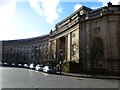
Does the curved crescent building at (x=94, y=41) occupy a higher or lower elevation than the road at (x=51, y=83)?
higher

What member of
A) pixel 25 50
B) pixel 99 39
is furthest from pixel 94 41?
pixel 25 50

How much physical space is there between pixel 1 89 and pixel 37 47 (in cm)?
9061

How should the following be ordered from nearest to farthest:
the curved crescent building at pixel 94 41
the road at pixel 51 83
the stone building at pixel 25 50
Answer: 1. the road at pixel 51 83
2. the curved crescent building at pixel 94 41
3. the stone building at pixel 25 50

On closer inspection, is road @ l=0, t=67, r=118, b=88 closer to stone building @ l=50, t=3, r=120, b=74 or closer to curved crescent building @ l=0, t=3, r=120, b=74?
curved crescent building @ l=0, t=3, r=120, b=74

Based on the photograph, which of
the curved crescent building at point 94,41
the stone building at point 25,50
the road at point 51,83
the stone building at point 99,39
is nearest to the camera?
the road at point 51,83

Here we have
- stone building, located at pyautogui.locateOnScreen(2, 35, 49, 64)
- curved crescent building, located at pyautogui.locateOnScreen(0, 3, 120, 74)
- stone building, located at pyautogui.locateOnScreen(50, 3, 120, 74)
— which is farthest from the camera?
stone building, located at pyautogui.locateOnScreen(2, 35, 49, 64)

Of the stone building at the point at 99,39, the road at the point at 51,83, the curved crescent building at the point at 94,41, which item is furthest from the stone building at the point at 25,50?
the road at the point at 51,83

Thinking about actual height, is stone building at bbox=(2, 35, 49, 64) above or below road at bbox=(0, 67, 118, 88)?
above

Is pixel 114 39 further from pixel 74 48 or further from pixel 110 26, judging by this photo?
pixel 74 48

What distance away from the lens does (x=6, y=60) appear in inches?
4722

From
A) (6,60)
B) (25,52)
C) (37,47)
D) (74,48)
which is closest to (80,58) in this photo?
(74,48)

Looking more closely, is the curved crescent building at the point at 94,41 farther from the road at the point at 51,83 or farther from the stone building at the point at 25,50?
the stone building at the point at 25,50

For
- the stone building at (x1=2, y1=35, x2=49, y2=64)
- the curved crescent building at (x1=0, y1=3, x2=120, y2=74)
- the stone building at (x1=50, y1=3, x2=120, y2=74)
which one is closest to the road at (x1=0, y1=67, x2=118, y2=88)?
the curved crescent building at (x1=0, y1=3, x2=120, y2=74)

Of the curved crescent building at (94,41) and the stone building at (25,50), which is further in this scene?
the stone building at (25,50)
